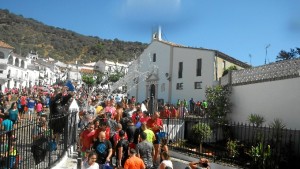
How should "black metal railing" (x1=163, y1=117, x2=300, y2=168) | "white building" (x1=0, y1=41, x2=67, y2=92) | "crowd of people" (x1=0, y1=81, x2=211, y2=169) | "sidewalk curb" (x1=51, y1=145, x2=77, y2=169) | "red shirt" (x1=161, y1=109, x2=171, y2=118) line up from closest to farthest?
"crowd of people" (x1=0, y1=81, x2=211, y2=169) → "sidewalk curb" (x1=51, y1=145, x2=77, y2=169) → "black metal railing" (x1=163, y1=117, x2=300, y2=168) → "red shirt" (x1=161, y1=109, x2=171, y2=118) → "white building" (x1=0, y1=41, x2=67, y2=92)

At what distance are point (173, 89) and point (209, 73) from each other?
5.77m

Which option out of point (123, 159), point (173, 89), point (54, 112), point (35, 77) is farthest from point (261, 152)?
point (35, 77)

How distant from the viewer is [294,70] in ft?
48.2

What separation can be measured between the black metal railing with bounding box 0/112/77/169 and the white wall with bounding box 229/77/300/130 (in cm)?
910

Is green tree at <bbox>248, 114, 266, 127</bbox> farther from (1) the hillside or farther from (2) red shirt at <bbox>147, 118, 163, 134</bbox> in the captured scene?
(1) the hillside

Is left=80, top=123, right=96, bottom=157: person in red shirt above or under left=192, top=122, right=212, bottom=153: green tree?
above

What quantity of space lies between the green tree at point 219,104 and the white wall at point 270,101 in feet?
1.16

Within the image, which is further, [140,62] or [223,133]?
[140,62]

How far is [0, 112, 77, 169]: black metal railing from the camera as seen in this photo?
255 inches

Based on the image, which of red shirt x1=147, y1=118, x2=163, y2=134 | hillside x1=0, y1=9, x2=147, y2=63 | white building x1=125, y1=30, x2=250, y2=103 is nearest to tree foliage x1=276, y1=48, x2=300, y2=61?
white building x1=125, y1=30, x2=250, y2=103

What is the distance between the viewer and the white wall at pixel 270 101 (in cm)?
1448

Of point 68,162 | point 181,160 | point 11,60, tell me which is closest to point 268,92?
point 181,160

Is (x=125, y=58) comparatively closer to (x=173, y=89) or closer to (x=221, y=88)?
(x=173, y=89)

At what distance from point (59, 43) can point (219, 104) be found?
117882mm
